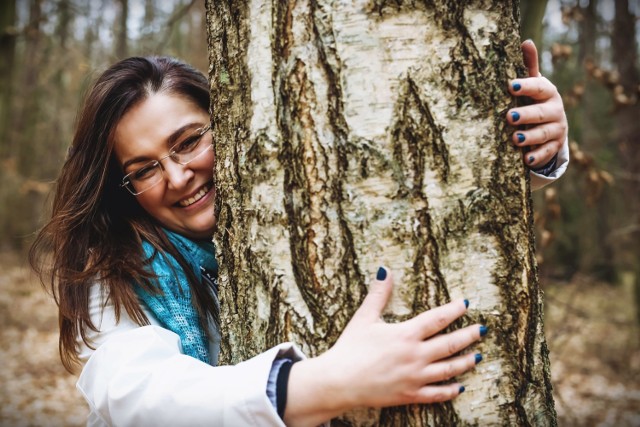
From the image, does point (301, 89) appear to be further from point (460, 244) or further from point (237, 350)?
point (237, 350)

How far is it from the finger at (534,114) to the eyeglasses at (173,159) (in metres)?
1.00

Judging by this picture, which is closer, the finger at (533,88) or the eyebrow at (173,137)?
the finger at (533,88)

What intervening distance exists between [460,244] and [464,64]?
40 centimetres

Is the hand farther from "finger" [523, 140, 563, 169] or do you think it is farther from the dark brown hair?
the dark brown hair

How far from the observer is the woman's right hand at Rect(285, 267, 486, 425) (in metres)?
1.08

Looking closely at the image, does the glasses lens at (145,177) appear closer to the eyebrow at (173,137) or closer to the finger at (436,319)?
the eyebrow at (173,137)

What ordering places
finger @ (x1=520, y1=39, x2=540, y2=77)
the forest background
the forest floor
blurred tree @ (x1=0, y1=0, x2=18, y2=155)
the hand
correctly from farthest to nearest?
blurred tree @ (x1=0, y1=0, x2=18, y2=155) → the forest floor → the forest background → finger @ (x1=520, y1=39, x2=540, y2=77) → the hand

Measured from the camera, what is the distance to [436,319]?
1.09 m

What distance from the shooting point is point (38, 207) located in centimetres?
1242

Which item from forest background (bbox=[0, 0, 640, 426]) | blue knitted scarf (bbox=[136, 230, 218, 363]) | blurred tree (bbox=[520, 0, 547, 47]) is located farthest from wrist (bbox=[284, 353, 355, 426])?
blurred tree (bbox=[520, 0, 547, 47])

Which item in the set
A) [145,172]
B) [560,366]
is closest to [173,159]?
[145,172]

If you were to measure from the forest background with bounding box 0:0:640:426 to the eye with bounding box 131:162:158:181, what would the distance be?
89 centimetres

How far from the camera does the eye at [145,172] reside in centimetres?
177

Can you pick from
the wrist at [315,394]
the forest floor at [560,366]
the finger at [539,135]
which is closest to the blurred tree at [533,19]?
the forest floor at [560,366]
